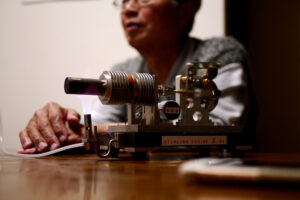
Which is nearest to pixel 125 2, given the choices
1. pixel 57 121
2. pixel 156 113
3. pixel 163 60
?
pixel 163 60

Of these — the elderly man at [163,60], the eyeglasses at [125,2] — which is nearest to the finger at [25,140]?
the elderly man at [163,60]

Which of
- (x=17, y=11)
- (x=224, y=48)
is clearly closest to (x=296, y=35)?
(x=224, y=48)

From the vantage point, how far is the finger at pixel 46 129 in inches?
43.2

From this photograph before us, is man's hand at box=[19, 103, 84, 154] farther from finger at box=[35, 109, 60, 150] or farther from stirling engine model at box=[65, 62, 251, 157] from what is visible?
stirling engine model at box=[65, 62, 251, 157]

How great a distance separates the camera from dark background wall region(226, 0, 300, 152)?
7.59ft

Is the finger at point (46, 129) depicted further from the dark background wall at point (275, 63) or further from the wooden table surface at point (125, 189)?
the dark background wall at point (275, 63)

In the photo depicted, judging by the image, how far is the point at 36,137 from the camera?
3.65 ft

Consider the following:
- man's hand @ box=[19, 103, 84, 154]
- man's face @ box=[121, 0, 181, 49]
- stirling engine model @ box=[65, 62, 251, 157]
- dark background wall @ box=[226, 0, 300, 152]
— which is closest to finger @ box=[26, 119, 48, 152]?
man's hand @ box=[19, 103, 84, 154]

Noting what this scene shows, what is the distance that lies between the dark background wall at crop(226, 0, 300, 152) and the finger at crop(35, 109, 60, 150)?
4.60 feet

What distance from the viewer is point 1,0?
7.38 feet

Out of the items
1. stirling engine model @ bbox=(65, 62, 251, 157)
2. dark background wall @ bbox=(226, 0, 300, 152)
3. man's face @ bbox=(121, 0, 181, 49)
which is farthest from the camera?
dark background wall @ bbox=(226, 0, 300, 152)

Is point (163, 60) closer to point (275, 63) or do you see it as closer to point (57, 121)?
point (57, 121)

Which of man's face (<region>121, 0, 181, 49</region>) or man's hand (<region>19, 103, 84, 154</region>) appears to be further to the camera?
man's face (<region>121, 0, 181, 49</region>)

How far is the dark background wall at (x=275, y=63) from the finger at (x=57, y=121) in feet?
4.45
